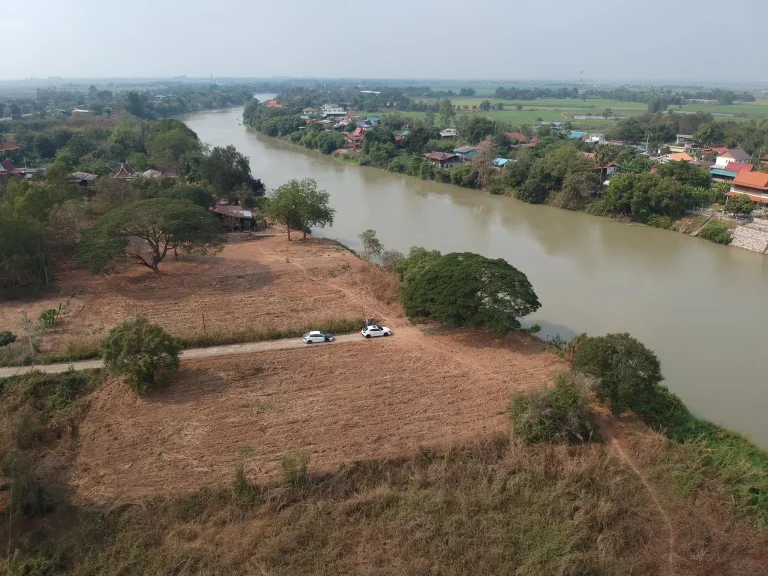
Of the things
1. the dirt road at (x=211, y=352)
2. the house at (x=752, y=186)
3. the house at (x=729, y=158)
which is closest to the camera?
the dirt road at (x=211, y=352)

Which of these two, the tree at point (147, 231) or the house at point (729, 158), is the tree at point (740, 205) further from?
the tree at point (147, 231)

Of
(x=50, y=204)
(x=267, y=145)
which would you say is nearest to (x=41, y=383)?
(x=50, y=204)

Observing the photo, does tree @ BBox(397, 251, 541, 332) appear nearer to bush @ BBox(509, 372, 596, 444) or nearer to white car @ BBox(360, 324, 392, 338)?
white car @ BBox(360, 324, 392, 338)

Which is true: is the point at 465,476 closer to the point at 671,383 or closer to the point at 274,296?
the point at 671,383

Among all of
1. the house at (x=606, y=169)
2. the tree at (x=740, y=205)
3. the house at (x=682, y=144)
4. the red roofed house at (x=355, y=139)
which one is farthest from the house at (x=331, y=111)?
the tree at (x=740, y=205)

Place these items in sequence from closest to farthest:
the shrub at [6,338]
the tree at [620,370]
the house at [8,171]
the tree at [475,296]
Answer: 1. the tree at [620,370]
2. the shrub at [6,338]
3. the tree at [475,296]
4. the house at [8,171]

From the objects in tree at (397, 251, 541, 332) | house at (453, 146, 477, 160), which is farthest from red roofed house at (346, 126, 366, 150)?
tree at (397, 251, 541, 332)
